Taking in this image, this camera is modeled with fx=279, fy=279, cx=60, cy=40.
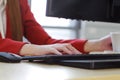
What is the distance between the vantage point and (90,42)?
113 cm

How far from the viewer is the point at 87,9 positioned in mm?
988

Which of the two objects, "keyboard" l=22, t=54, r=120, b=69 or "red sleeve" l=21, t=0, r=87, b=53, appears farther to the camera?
"red sleeve" l=21, t=0, r=87, b=53

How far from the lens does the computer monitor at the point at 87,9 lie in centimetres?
98

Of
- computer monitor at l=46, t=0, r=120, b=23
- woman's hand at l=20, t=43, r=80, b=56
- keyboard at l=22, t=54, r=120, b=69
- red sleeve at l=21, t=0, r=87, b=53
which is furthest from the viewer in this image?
red sleeve at l=21, t=0, r=87, b=53

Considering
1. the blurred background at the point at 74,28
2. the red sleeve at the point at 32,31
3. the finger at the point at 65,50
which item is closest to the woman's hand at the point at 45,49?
the finger at the point at 65,50

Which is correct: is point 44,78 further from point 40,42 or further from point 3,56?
point 40,42

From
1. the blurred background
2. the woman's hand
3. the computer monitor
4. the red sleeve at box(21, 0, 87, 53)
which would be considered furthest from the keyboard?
the blurred background

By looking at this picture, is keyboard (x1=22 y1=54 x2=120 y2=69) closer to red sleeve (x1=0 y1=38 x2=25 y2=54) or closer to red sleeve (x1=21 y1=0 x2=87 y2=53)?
red sleeve (x1=0 y1=38 x2=25 y2=54)

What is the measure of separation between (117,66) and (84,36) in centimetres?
223

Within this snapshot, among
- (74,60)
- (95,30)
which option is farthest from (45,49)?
(95,30)

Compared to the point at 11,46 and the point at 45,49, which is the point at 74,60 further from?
the point at 11,46

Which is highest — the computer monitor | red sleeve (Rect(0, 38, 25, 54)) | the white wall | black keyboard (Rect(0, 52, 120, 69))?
the computer monitor

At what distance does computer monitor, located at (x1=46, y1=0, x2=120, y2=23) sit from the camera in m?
0.98

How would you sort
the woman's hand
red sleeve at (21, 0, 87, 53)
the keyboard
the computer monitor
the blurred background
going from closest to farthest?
the keyboard, the woman's hand, the computer monitor, red sleeve at (21, 0, 87, 53), the blurred background
